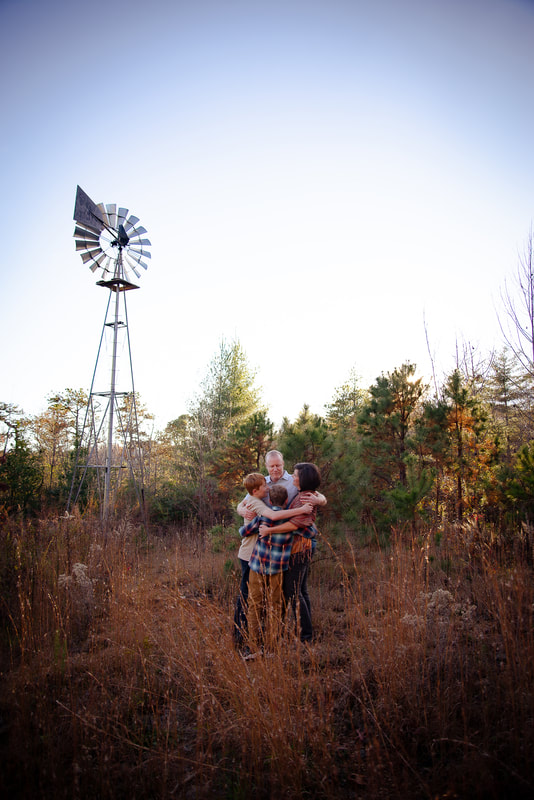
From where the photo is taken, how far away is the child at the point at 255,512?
3.26 metres

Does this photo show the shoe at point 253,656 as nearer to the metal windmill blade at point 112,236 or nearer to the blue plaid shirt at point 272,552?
the blue plaid shirt at point 272,552

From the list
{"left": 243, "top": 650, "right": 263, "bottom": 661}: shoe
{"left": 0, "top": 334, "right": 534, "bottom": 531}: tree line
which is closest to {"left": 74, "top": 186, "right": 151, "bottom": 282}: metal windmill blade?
{"left": 0, "top": 334, "right": 534, "bottom": 531}: tree line

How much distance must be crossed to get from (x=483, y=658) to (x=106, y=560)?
4.19 meters

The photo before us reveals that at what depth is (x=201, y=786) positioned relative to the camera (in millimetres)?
2002

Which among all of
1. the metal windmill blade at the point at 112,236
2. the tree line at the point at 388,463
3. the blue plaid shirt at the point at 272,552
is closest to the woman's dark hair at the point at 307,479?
the blue plaid shirt at the point at 272,552

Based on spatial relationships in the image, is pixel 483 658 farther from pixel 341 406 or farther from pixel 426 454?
pixel 341 406

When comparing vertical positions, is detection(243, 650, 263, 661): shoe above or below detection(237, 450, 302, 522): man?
below

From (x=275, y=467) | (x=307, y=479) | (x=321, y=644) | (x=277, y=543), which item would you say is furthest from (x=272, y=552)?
(x=321, y=644)

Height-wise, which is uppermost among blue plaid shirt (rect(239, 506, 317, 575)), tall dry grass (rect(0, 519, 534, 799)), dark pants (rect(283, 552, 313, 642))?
blue plaid shirt (rect(239, 506, 317, 575))

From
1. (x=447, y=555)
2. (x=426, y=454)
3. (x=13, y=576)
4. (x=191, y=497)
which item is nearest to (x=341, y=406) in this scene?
(x=191, y=497)

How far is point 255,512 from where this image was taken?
340 cm

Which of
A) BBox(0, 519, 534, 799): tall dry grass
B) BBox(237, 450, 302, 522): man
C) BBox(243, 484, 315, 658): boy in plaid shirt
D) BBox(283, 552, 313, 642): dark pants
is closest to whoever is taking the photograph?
BBox(0, 519, 534, 799): tall dry grass

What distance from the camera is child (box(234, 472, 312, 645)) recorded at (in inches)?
128

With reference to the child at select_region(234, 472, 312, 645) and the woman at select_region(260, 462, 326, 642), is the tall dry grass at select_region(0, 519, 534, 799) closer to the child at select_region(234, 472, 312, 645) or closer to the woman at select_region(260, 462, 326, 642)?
the child at select_region(234, 472, 312, 645)
